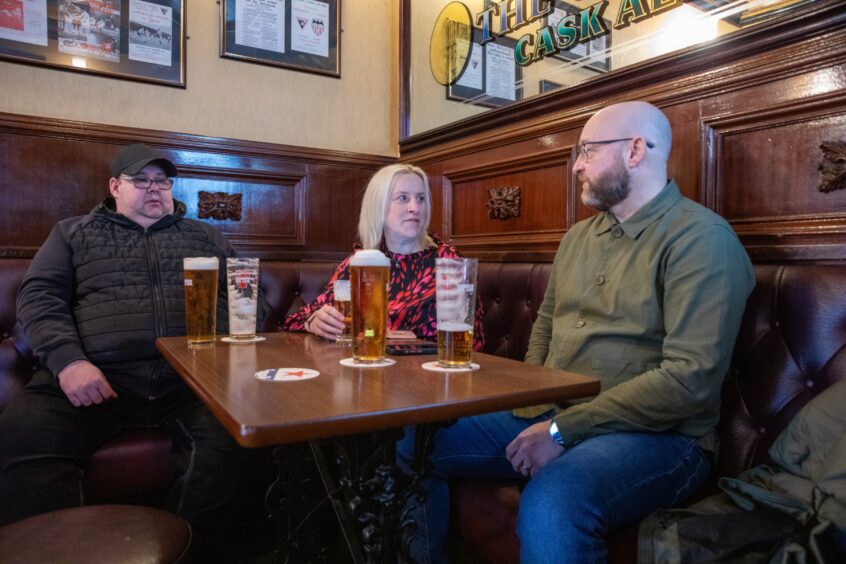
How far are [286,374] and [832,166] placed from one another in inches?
55.2

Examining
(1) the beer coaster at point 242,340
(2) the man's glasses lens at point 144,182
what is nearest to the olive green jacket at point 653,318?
(1) the beer coaster at point 242,340

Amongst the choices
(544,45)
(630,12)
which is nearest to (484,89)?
(544,45)

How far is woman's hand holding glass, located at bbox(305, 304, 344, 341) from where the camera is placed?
1.46 meters

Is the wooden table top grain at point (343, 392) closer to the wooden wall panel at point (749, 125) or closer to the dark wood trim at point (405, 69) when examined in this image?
the wooden wall panel at point (749, 125)

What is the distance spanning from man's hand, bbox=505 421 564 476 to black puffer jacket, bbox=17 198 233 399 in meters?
1.16

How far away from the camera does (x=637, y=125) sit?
154 centimetres

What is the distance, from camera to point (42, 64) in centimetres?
231

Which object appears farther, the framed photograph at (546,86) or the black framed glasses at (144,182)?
the framed photograph at (546,86)

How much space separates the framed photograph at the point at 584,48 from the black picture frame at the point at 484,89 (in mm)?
206

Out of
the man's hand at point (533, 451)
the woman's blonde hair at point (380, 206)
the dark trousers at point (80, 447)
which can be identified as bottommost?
the dark trousers at point (80, 447)

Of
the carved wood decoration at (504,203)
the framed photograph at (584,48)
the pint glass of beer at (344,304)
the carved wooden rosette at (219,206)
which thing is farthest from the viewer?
the carved wooden rosette at (219,206)

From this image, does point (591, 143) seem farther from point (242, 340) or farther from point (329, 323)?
point (242, 340)

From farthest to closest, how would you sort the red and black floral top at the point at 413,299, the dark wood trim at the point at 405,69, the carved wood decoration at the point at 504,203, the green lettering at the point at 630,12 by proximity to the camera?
the dark wood trim at the point at 405,69 → the carved wood decoration at the point at 504,203 → the green lettering at the point at 630,12 → the red and black floral top at the point at 413,299

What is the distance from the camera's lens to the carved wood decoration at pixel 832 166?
139cm
